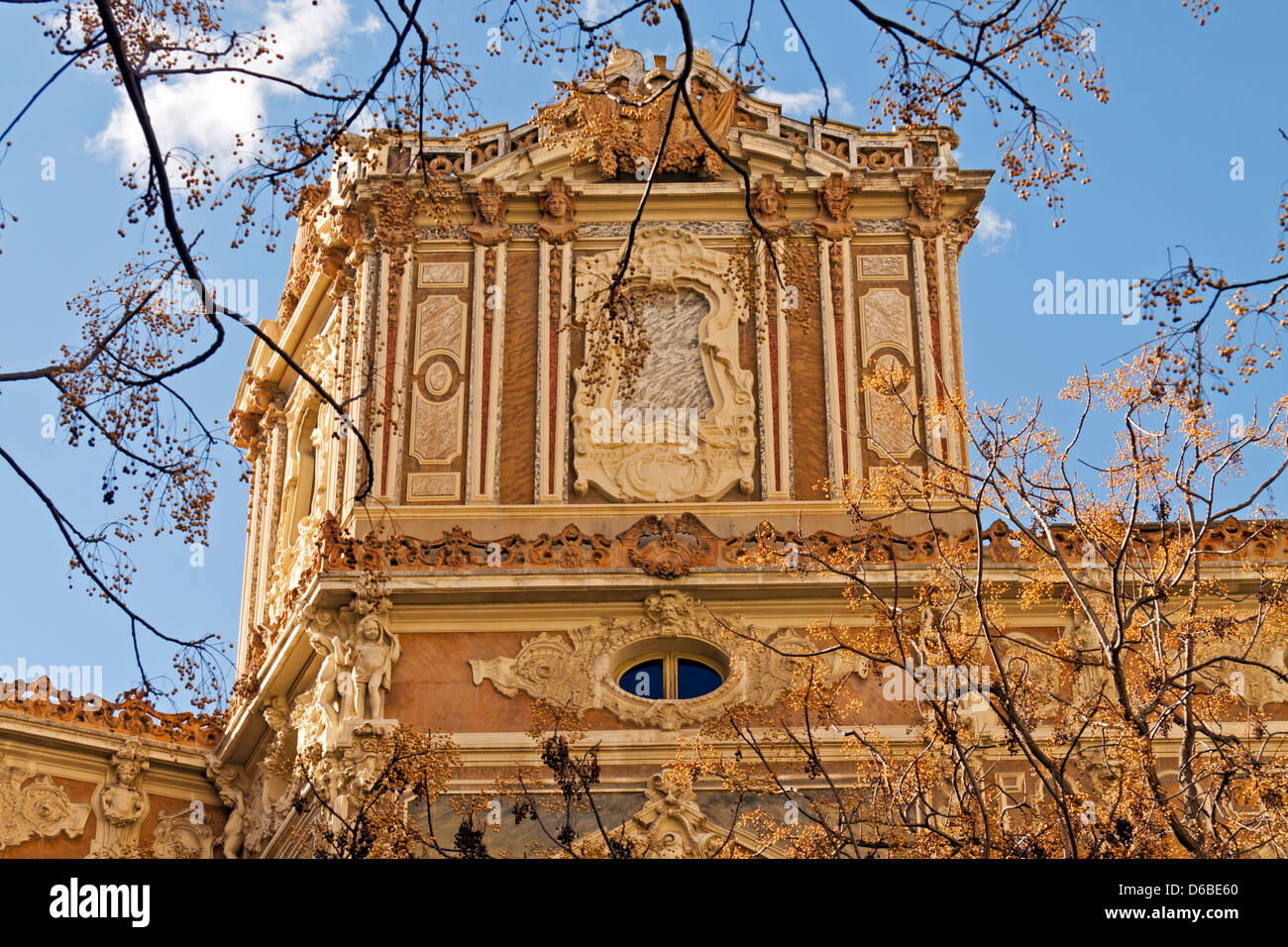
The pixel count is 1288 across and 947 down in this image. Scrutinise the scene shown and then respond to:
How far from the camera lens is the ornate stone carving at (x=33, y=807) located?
1099 inches

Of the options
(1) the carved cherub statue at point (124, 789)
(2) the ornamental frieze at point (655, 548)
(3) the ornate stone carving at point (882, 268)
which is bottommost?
(1) the carved cherub statue at point (124, 789)

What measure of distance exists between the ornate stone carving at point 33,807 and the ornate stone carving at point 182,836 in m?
1.17

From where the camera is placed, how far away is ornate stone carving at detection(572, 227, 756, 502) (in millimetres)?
30109

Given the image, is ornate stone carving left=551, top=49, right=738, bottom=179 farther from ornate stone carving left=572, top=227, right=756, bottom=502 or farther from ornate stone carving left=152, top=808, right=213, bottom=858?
ornate stone carving left=152, top=808, right=213, bottom=858

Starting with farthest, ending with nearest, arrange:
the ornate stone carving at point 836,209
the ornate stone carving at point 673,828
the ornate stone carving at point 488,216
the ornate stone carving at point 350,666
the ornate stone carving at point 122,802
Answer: the ornate stone carving at point 488,216
the ornate stone carving at point 836,209
the ornate stone carving at point 122,802
the ornate stone carving at point 350,666
the ornate stone carving at point 673,828

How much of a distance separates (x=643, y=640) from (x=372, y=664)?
11.6 ft

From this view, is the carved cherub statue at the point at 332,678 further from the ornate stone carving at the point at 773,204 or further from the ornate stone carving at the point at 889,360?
the ornate stone carving at the point at 773,204

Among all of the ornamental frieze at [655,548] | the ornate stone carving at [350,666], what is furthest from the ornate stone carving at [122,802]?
the ornamental frieze at [655,548]

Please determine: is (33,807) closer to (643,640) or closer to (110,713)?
(110,713)
